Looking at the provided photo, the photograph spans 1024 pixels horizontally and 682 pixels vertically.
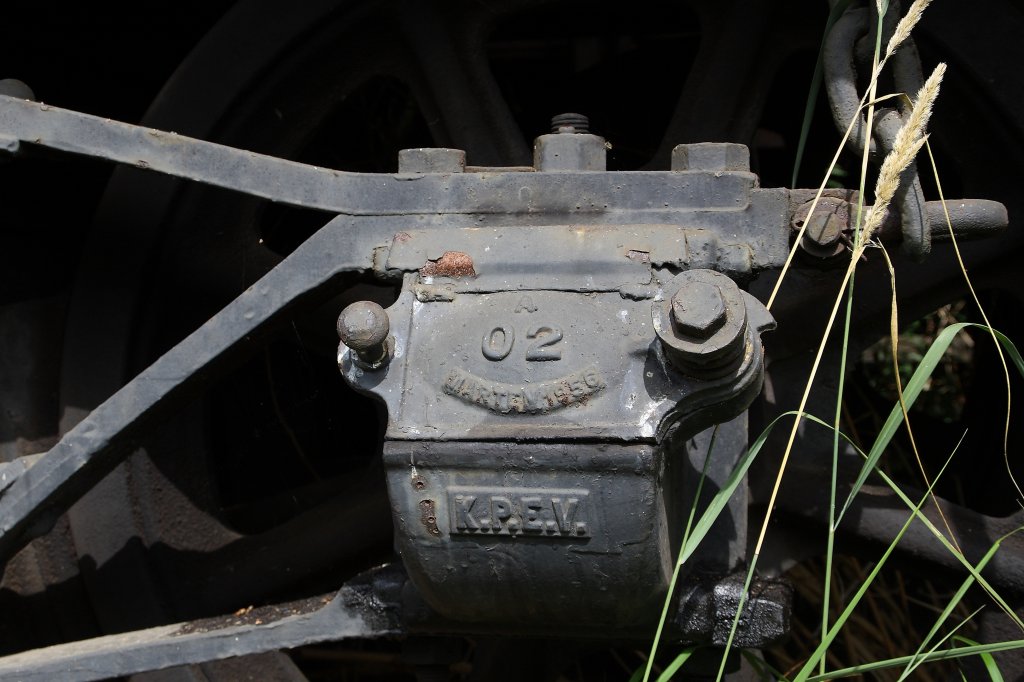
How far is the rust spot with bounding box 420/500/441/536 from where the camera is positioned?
1379 millimetres

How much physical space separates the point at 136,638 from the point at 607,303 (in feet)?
2.74

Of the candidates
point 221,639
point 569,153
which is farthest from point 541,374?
point 221,639

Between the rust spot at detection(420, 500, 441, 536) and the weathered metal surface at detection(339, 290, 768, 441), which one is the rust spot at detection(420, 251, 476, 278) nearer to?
the weathered metal surface at detection(339, 290, 768, 441)

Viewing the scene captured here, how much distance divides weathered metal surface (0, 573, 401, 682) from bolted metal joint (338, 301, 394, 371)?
16.7 inches

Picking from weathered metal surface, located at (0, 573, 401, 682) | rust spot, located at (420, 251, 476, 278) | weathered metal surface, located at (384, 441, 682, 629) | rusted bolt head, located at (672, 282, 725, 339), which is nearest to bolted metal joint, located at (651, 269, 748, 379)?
rusted bolt head, located at (672, 282, 725, 339)

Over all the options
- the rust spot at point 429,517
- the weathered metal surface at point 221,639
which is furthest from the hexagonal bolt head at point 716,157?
the weathered metal surface at point 221,639

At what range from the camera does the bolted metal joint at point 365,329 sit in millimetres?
1354

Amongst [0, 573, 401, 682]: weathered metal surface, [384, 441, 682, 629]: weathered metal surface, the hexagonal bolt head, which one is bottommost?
[0, 573, 401, 682]: weathered metal surface

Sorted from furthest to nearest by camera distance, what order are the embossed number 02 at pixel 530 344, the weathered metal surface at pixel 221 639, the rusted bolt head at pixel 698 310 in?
the weathered metal surface at pixel 221 639
the embossed number 02 at pixel 530 344
the rusted bolt head at pixel 698 310

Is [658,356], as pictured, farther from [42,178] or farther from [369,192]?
[42,178]

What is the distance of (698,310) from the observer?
4.10ft

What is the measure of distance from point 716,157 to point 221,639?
35.4 inches

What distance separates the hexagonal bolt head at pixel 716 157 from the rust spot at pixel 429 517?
19.2 inches

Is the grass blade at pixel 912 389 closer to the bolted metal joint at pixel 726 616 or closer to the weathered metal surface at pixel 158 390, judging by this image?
the bolted metal joint at pixel 726 616
